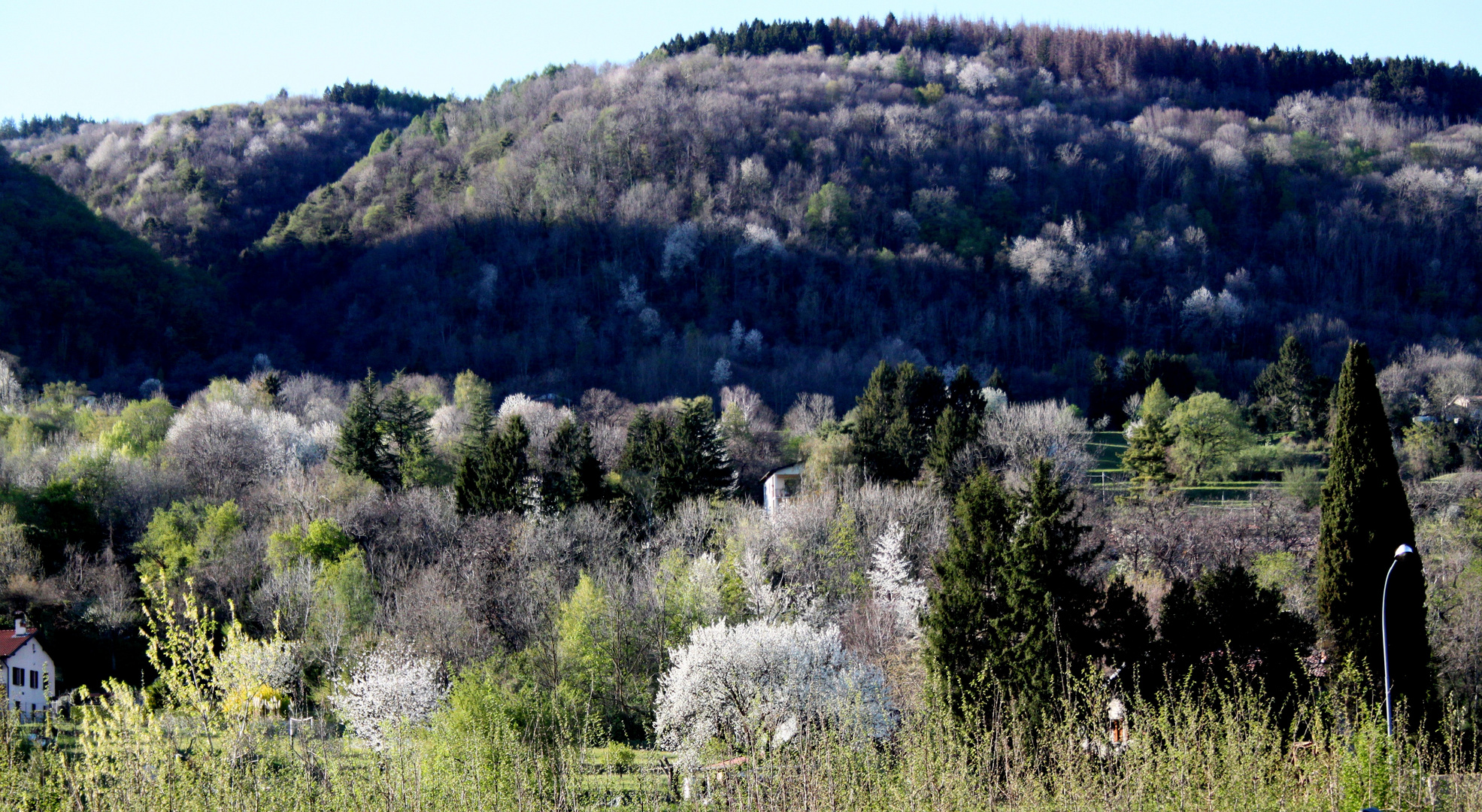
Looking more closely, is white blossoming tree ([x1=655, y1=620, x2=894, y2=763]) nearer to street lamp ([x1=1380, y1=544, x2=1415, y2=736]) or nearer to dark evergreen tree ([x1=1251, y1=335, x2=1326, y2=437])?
street lamp ([x1=1380, y1=544, x2=1415, y2=736])

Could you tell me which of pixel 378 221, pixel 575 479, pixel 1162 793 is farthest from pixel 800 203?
pixel 1162 793

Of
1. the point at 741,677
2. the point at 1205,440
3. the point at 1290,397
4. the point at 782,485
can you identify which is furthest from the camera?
the point at 1290,397

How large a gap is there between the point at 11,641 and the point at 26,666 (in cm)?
89

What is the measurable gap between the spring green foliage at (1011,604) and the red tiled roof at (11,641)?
27.0m

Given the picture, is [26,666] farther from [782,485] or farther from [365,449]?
[782,485]

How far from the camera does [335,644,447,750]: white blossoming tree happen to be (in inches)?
1200

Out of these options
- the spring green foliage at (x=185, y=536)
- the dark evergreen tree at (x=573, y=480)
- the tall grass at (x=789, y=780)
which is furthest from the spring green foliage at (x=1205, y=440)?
the tall grass at (x=789, y=780)

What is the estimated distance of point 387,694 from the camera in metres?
30.8

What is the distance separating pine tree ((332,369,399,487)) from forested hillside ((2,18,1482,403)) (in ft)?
115

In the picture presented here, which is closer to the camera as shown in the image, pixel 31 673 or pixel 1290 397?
pixel 31 673

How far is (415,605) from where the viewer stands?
3809 cm

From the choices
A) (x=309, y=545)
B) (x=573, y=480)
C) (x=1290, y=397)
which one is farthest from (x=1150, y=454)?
(x=309, y=545)

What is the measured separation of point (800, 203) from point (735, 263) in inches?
433

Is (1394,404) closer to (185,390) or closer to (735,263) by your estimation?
(735,263)
